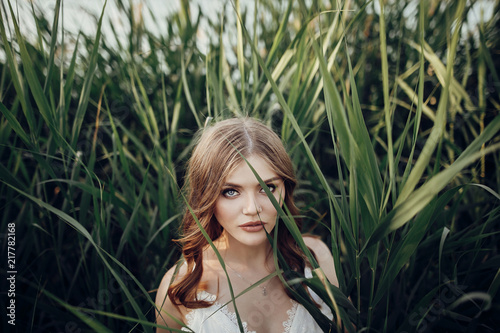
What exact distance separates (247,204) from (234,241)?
0.19 metres

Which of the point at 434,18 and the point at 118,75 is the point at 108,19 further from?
the point at 434,18

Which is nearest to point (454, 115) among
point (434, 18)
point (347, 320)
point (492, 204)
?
point (492, 204)

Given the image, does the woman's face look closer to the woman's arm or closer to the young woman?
the young woman

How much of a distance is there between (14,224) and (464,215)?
1313 mm

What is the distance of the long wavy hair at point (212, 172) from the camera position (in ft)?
2.35

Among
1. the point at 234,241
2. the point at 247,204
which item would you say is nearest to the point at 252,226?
the point at 247,204

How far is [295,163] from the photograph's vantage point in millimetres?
956

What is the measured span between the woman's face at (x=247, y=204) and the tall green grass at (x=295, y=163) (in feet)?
0.32

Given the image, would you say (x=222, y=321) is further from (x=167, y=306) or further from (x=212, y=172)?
(x=212, y=172)

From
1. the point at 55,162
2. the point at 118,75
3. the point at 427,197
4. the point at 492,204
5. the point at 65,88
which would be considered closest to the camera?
the point at 427,197

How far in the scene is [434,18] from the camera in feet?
4.31

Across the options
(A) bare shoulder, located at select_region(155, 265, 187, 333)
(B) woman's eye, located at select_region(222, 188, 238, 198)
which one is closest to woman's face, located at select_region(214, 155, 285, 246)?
(B) woman's eye, located at select_region(222, 188, 238, 198)

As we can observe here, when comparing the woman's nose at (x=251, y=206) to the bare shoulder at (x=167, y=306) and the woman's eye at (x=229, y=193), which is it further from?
the bare shoulder at (x=167, y=306)

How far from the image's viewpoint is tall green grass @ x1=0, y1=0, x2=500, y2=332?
1.78 feet
